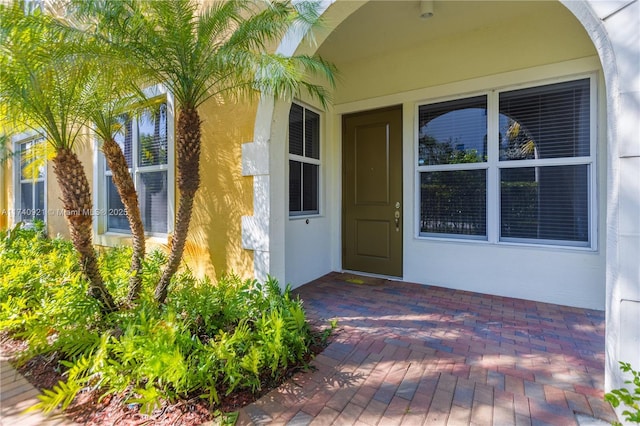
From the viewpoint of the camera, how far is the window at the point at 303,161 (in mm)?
4281

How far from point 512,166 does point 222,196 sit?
3497 mm

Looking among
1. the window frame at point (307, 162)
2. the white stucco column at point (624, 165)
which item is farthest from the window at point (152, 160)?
the white stucco column at point (624, 165)

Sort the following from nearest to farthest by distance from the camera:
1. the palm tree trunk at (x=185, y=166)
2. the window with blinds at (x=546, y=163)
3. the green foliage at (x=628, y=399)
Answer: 1. the green foliage at (x=628, y=399)
2. the palm tree trunk at (x=185, y=166)
3. the window with blinds at (x=546, y=163)

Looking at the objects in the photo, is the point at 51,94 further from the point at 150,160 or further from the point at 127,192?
the point at 150,160

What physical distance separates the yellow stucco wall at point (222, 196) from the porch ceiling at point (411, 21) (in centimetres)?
174

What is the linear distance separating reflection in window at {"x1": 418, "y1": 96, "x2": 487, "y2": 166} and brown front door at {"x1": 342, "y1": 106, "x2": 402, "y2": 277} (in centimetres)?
34

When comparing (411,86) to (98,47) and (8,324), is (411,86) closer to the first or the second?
(98,47)

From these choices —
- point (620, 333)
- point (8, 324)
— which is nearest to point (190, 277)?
point (8, 324)

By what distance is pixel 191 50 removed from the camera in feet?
8.41

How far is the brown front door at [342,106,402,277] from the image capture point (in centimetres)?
450

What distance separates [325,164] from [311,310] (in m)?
2.36

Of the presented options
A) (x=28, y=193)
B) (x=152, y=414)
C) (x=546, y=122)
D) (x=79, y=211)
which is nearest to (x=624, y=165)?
(x=546, y=122)

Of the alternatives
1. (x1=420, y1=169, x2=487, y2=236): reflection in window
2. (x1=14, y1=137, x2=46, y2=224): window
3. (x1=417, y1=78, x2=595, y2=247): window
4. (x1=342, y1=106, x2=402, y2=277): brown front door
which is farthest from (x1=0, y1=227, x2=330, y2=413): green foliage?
(x1=14, y1=137, x2=46, y2=224): window

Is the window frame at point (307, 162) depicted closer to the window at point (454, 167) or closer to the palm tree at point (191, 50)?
the palm tree at point (191, 50)
